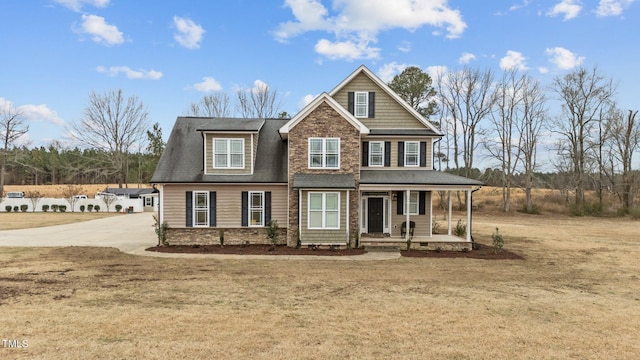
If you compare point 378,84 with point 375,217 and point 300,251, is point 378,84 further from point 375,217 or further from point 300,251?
point 300,251

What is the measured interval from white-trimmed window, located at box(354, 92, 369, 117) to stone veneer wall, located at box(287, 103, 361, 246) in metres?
2.44

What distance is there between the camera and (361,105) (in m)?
18.9

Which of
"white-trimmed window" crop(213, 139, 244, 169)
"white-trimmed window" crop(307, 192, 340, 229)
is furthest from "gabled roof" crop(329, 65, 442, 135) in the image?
"white-trimmed window" crop(307, 192, 340, 229)

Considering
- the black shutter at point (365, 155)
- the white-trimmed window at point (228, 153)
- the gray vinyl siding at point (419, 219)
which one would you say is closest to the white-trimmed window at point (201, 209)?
the white-trimmed window at point (228, 153)

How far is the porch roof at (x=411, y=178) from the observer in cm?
1642

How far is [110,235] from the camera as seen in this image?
21375mm

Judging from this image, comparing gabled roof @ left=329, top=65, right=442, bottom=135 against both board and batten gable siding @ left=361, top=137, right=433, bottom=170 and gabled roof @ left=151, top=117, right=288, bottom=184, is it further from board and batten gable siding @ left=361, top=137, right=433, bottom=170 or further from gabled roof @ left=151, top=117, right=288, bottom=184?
gabled roof @ left=151, top=117, right=288, bottom=184

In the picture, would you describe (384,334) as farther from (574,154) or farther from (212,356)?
(574,154)

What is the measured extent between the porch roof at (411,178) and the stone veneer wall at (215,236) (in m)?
5.14

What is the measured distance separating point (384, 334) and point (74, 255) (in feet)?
46.0

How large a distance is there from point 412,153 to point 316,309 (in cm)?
1247

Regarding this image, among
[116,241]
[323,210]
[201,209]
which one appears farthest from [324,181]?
[116,241]

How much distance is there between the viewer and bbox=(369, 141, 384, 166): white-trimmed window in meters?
18.5

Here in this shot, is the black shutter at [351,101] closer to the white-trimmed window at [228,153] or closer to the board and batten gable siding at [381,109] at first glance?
the board and batten gable siding at [381,109]
